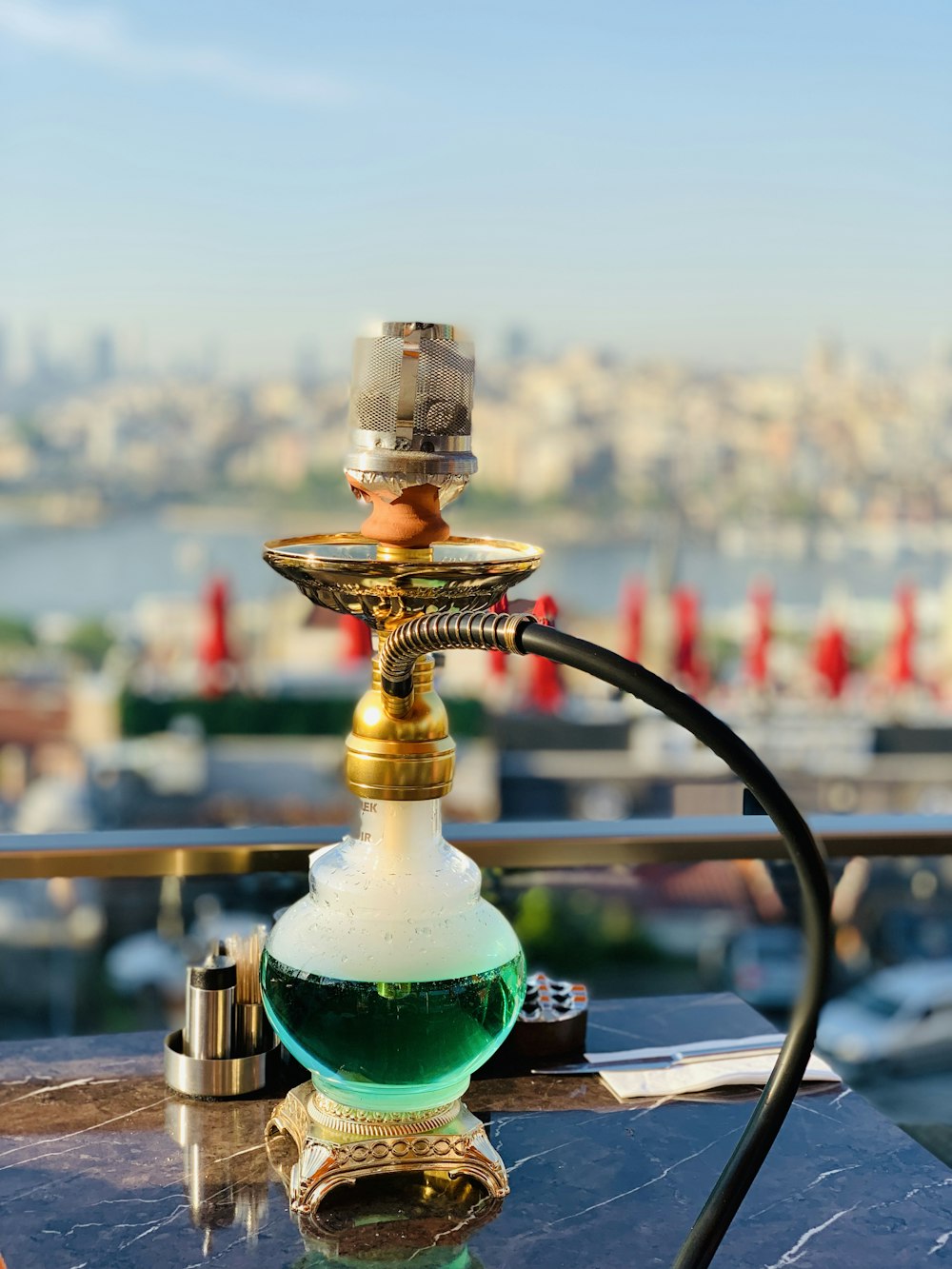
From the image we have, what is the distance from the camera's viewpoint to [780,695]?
810 inches

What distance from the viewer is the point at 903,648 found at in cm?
1445

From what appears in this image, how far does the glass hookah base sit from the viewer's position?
822 millimetres

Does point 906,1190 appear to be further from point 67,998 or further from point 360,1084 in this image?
point 67,998

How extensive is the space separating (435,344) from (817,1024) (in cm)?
47

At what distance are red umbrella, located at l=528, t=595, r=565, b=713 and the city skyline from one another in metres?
17.9

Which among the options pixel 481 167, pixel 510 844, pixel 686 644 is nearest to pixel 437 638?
pixel 510 844

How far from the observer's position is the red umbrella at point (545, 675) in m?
0.88

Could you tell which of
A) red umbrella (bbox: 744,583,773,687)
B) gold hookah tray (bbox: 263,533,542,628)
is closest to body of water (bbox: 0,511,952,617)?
red umbrella (bbox: 744,583,773,687)

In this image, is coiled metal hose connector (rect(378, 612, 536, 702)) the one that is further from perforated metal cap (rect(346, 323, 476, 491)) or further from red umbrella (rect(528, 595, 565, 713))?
perforated metal cap (rect(346, 323, 476, 491))

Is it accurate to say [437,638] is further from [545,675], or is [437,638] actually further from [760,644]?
[760,644]

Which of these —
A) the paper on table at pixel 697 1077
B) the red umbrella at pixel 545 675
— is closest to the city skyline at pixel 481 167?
the red umbrella at pixel 545 675

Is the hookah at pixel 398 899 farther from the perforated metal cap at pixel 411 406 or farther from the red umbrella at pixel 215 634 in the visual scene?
the red umbrella at pixel 215 634

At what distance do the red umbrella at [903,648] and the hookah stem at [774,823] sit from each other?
13679 mm

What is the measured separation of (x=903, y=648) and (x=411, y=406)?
14489 millimetres
